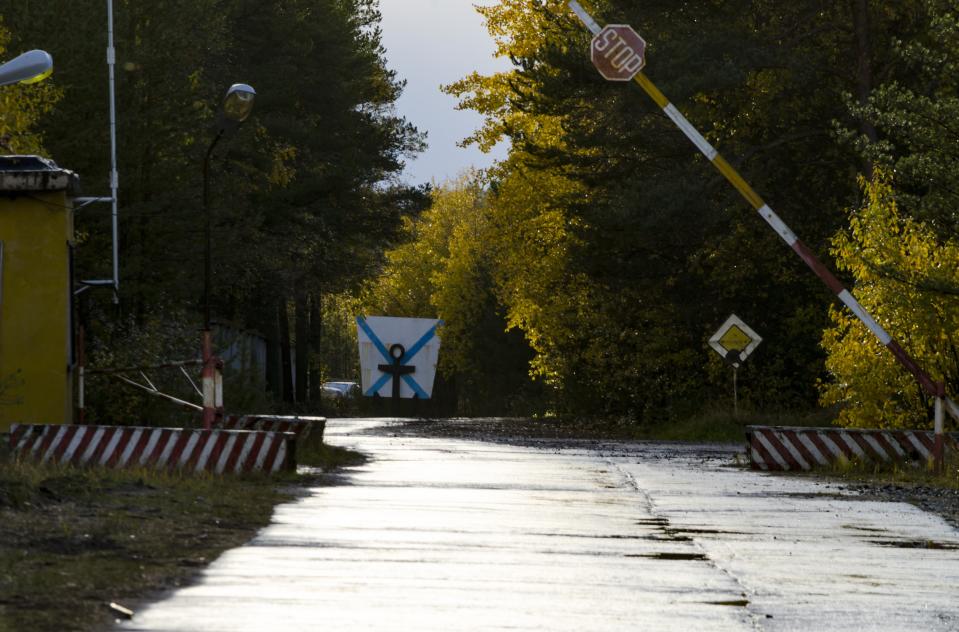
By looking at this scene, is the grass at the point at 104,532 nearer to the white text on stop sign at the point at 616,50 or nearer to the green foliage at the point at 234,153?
the white text on stop sign at the point at 616,50

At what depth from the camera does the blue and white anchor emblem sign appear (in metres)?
87.7

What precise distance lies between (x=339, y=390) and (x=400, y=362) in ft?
79.0

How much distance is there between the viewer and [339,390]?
365 feet

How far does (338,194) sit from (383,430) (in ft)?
51.5

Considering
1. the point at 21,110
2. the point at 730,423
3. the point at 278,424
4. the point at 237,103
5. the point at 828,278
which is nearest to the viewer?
the point at 237,103

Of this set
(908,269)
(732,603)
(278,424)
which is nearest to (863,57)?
(908,269)

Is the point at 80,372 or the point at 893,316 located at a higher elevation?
the point at 893,316

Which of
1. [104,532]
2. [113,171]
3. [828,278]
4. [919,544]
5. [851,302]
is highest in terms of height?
[113,171]

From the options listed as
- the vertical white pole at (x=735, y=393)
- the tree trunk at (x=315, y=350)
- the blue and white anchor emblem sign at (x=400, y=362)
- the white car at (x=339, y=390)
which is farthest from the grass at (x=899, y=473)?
the white car at (x=339, y=390)

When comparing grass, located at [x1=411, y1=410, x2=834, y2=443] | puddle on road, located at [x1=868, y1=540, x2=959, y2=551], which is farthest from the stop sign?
puddle on road, located at [x1=868, y1=540, x2=959, y2=551]

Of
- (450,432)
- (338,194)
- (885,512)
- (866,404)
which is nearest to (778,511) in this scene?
(885,512)

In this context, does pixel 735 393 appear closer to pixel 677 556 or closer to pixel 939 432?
pixel 939 432

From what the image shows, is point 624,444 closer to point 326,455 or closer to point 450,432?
point 450,432

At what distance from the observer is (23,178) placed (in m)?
27.5
